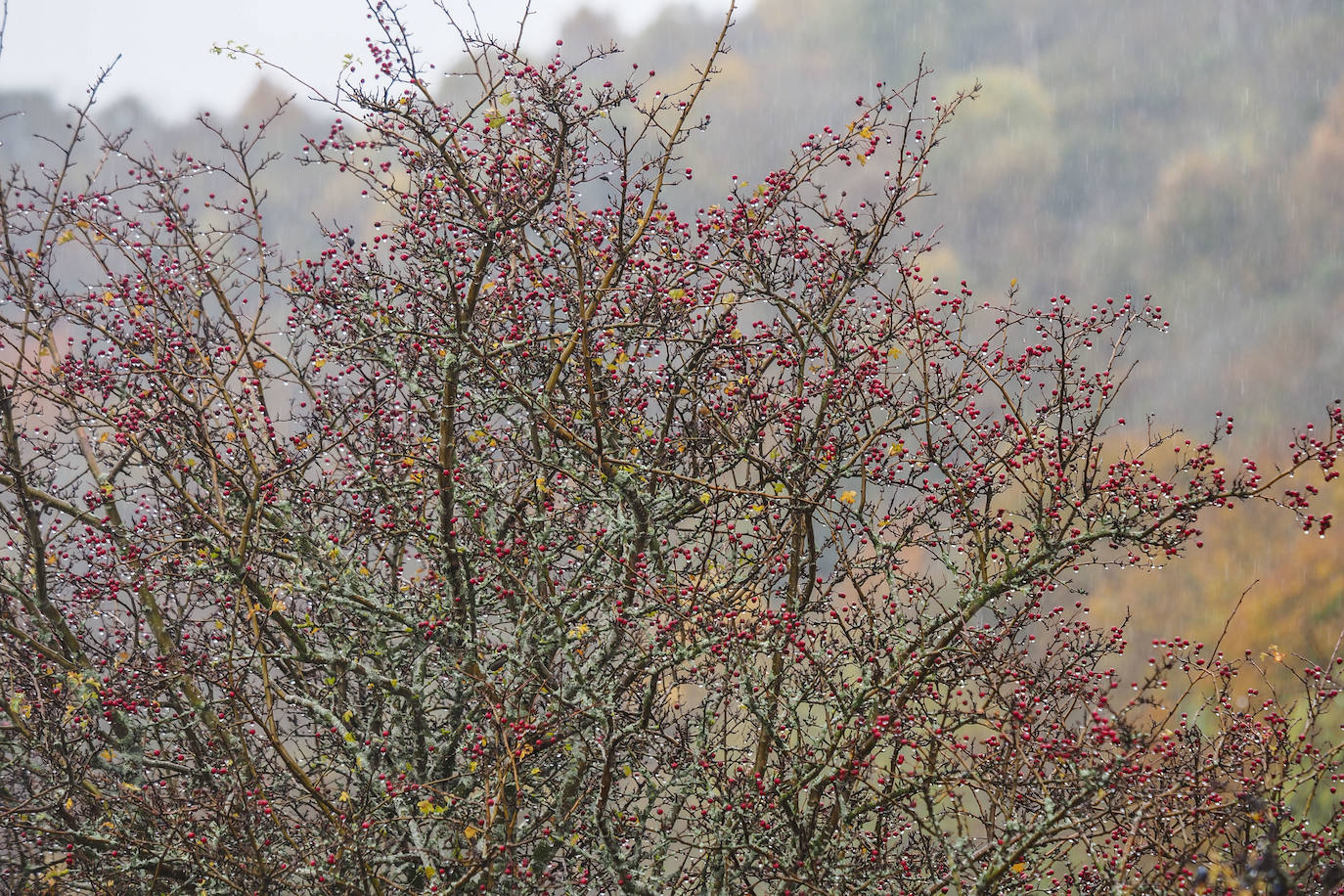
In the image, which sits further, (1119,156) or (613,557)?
(1119,156)

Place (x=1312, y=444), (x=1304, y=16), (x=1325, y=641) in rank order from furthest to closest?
(x=1304, y=16), (x=1325, y=641), (x=1312, y=444)

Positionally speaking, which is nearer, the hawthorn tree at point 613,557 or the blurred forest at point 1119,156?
the hawthorn tree at point 613,557

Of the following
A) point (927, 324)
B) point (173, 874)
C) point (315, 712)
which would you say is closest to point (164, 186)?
point (315, 712)

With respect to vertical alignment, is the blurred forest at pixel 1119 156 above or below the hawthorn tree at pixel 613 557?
above

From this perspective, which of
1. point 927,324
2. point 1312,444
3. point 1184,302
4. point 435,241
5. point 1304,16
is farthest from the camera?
point 1304,16

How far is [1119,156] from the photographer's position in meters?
52.0

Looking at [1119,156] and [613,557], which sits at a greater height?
[1119,156]

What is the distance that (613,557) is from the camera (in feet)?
19.1

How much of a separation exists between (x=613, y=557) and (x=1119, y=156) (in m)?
54.7

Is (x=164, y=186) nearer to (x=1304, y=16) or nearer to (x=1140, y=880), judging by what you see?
(x=1140, y=880)

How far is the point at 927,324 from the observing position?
678cm

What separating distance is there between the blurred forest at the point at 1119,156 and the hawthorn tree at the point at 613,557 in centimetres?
2566

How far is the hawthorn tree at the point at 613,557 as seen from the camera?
5.68 metres

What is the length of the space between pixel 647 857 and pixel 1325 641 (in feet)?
90.2
